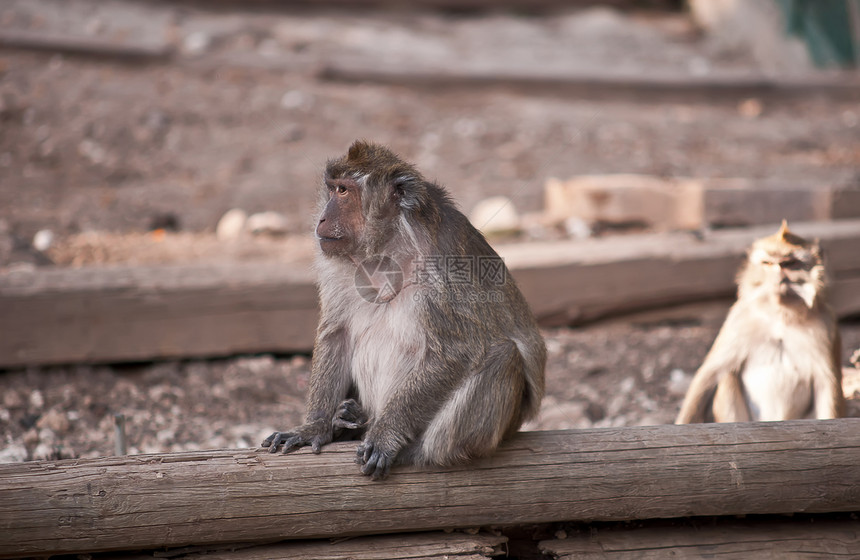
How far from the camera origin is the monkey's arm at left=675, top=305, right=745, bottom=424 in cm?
465

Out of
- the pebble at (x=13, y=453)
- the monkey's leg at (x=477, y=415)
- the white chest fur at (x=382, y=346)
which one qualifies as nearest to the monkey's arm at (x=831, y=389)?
the monkey's leg at (x=477, y=415)

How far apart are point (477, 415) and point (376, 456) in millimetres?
418

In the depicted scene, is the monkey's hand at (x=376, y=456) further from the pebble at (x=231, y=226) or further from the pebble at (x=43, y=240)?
the pebble at (x=43, y=240)

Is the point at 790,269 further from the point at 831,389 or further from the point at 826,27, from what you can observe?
the point at 826,27

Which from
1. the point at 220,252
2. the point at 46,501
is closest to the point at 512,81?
the point at 220,252

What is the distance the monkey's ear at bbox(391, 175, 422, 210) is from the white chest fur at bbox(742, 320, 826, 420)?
7.55 ft

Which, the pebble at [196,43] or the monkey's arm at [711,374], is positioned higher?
the pebble at [196,43]

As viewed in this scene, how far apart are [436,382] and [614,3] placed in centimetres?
1348

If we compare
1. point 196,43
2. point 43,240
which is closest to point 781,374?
point 43,240

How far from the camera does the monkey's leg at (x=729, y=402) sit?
4.65 m

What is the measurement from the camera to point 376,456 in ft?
10.5

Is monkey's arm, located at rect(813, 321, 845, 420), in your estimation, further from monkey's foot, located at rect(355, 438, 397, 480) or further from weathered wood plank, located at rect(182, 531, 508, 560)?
monkey's foot, located at rect(355, 438, 397, 480)

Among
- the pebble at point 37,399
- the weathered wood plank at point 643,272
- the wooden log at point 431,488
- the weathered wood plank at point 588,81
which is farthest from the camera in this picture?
the weathered wood plank at point 588,81

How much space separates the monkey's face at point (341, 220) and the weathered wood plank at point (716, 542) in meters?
1.47
